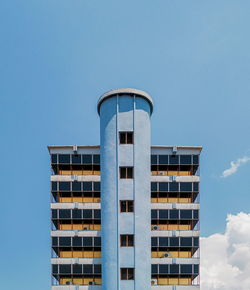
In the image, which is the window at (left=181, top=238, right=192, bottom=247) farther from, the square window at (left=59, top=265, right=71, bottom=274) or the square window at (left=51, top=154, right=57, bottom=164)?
the square window at (left=51, top=154, right=57, bottom=164)

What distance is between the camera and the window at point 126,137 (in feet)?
126

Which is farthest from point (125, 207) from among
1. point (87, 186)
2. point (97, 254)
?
point (97, 254)

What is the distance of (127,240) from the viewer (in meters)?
36.2

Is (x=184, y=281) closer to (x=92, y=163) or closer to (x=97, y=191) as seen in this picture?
(x=97, y=191)

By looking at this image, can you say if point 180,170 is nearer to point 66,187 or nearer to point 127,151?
point 127,151

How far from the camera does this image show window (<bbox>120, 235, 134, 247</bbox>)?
36.1 metres

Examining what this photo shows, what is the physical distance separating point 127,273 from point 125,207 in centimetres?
793

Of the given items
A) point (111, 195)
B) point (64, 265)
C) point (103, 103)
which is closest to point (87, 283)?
point (64, 265)

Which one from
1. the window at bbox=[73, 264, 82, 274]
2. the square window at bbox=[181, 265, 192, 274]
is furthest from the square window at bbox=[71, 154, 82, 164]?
the square window at bbox=[181, 265, 192, 274]

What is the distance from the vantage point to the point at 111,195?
37188mm

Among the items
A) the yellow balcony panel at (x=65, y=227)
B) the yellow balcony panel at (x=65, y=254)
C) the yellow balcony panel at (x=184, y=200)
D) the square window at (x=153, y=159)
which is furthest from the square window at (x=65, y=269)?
the square window at (x=153, y=159)

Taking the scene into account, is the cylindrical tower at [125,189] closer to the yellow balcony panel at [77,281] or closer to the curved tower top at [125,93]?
the curved tower top at [125,93]

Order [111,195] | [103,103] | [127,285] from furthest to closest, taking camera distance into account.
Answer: [103,103] → [111,195] → [127,285]

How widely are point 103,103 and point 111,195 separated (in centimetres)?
1272
